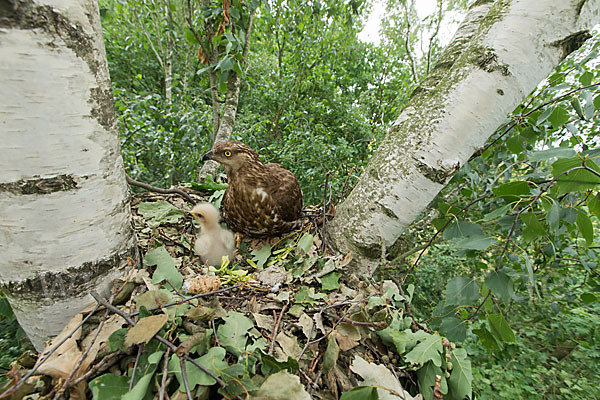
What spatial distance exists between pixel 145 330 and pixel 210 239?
916 mm

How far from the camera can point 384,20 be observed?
6.62 meters

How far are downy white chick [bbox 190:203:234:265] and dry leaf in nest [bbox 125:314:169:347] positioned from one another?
2.73 feet

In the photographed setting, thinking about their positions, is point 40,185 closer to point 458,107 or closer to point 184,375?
point 184,375

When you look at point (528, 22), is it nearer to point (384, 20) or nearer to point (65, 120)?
point (65, 120)

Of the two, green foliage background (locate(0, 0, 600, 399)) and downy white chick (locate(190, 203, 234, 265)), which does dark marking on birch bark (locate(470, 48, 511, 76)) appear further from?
downy white chick (locate(190, 203, 234, 265))

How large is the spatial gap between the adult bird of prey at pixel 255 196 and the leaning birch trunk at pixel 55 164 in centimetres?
77

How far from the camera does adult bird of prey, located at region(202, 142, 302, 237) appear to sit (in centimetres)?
158

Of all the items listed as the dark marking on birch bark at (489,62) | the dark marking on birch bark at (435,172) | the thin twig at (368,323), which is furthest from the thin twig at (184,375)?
the dark marking on birch bark at (489,62)

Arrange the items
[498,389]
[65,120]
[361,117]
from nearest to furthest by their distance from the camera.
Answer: [65,120] < [498,389] < [361,117]

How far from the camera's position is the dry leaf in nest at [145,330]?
0.67 m

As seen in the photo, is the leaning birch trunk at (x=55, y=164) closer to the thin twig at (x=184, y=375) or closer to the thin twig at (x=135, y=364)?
the thin twig at (x=135, y=364)

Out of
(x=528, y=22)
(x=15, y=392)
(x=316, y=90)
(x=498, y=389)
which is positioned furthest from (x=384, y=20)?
(x=15, y=392)

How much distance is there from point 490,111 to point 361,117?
4.19 m

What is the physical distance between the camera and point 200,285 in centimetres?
108
